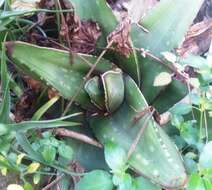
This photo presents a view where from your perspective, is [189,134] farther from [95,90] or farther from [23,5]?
[23,5]

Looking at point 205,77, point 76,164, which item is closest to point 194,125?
point 205,77

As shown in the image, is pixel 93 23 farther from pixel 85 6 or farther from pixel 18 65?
pixel 18 65

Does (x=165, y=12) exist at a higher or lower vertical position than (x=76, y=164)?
higher

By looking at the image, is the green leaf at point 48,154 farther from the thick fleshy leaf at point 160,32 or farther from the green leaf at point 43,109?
the thick fleshy leaf at point 160,32

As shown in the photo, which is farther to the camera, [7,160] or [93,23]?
[93,23]

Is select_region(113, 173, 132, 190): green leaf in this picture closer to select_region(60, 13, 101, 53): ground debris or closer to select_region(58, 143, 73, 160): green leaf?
select_region(58, 143, 73, 160): green leaf

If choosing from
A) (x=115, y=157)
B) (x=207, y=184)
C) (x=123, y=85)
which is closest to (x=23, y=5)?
(x=123, y=85)
